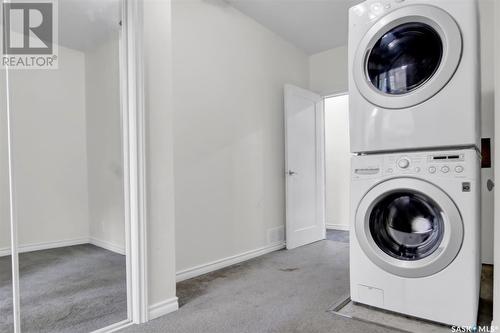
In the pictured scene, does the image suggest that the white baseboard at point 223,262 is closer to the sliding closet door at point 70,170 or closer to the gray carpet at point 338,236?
the sliding closet door at point 70,170

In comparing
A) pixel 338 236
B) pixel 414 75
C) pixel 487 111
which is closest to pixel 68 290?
pixel 414 75

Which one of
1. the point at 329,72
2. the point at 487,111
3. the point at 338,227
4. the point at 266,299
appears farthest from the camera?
the point at 338,227

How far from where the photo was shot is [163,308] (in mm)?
1796

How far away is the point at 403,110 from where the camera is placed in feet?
5.61

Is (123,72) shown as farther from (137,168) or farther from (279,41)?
(279,41)

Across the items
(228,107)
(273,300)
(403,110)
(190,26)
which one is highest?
(190,26)

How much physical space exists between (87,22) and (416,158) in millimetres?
2012

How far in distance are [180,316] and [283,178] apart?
208 cm

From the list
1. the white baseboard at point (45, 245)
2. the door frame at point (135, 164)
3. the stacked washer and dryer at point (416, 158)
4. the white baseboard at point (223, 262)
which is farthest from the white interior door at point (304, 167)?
the white baseboard at point (45, 245)

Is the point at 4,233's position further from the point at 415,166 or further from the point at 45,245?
the point at 415,166

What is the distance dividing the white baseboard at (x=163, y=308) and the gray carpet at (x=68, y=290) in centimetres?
16

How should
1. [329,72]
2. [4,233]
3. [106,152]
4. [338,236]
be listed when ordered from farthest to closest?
1. [338,236]
2. [329,72]
3. [106,152]
4. [4,233]

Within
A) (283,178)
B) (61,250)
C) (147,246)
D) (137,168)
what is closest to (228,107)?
(283,178)

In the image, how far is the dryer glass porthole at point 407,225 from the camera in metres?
1.65
